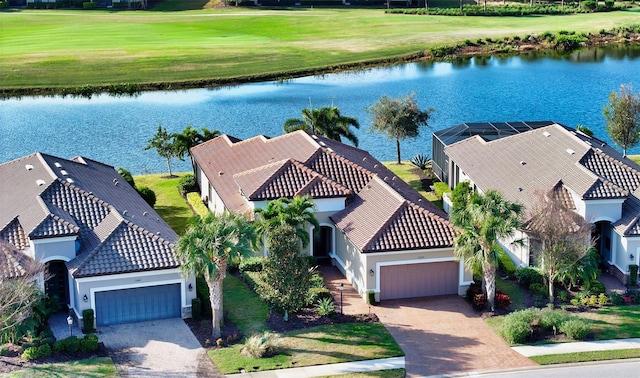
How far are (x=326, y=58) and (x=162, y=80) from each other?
2391cm

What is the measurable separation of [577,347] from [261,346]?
1390cm

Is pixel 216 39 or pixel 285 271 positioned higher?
pixel 216 39

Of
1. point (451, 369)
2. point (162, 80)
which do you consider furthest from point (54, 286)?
point (162, 80)

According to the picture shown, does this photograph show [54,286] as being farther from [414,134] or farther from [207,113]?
[207,113]

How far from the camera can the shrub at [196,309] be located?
46219 millimetres

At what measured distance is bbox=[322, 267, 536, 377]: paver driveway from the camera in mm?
41938

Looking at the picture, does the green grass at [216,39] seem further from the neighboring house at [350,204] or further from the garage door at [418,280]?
the garage door at [418,280]

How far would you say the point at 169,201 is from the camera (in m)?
67.3

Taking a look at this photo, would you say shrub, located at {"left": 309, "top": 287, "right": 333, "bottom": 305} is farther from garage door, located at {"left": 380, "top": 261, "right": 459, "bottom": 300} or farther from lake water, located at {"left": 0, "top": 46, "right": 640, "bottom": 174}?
lake water, located at {"left": 0, "top": 46, "right": 640, "bottom": 174}

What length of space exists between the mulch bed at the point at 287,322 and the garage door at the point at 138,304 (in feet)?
3.96

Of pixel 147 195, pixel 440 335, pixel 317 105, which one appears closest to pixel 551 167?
pixel 440 335

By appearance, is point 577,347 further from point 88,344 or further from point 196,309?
point 88,344

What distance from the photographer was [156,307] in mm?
46469

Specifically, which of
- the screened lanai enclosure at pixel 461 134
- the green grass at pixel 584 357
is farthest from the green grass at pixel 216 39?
the green grass at pixel 584 357
